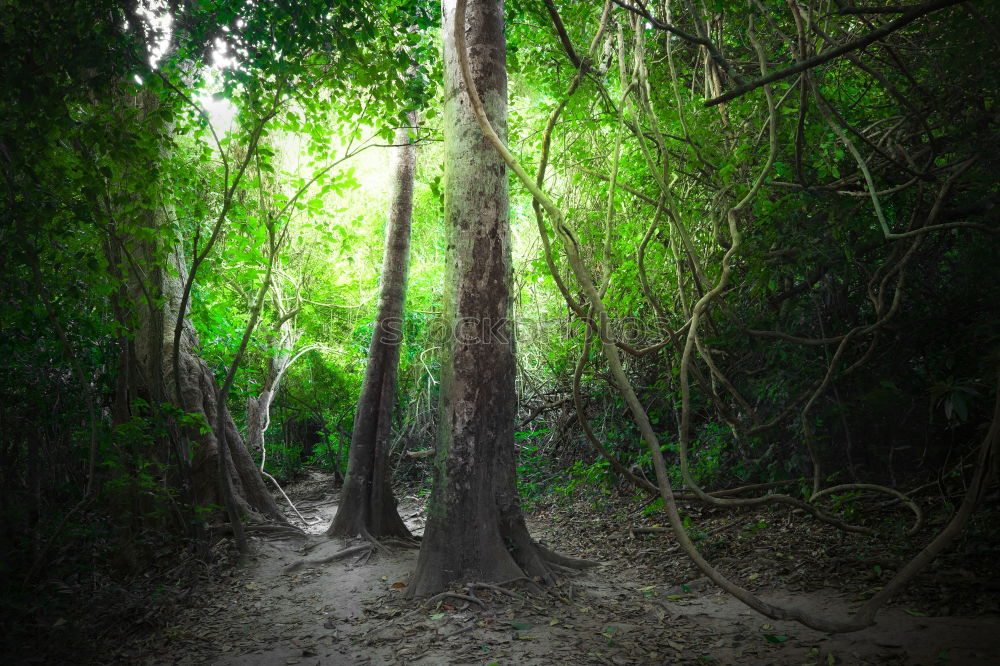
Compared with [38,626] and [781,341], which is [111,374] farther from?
[781,341]

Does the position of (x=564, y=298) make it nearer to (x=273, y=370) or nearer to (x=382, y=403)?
(x=382, y=403)

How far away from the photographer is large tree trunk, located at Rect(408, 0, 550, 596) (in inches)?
157

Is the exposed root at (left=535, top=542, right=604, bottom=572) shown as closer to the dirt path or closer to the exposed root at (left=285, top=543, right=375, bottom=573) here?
the dirt path

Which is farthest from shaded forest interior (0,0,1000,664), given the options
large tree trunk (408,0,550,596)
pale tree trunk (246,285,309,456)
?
pale tree trunk (246,285,309,456)

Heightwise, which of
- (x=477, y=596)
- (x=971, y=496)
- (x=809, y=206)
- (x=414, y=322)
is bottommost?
(x=477, y=596)

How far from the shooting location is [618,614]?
3.71 meters

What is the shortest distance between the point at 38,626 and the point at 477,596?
225 centimetres

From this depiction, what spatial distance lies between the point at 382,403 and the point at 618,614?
3219 millimetres

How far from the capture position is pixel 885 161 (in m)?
4.59

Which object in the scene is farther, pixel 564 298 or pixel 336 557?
pixel 336 557

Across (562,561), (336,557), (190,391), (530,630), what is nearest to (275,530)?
(336,557)

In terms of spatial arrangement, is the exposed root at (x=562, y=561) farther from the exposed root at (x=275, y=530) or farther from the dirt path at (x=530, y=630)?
the exposed root at (x=275, y=530)

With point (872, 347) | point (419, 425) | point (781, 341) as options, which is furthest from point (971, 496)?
point (419, 425)

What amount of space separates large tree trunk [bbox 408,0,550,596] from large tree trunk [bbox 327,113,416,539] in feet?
5.22
